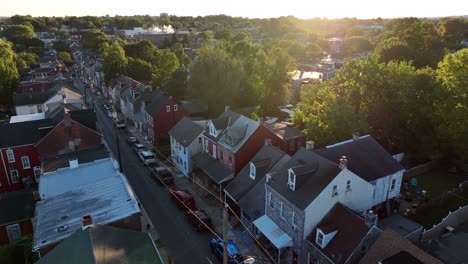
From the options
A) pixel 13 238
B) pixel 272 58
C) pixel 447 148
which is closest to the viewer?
pixel 13 238

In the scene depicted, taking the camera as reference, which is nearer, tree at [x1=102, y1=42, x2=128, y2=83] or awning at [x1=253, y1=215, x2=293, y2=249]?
awning at [x1=253, y1=215, x2=293, y2=249]

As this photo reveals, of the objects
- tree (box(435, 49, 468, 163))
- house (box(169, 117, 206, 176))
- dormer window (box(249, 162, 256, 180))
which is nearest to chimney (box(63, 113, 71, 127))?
house (box(169, 117, 206, 176))

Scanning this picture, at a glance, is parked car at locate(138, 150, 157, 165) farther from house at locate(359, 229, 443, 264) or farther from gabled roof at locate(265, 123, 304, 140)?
house at locate(359, 229, 443, 264)

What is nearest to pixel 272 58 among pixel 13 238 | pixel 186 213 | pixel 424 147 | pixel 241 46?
pixel 241 46

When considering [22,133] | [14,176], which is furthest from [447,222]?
[14,176]

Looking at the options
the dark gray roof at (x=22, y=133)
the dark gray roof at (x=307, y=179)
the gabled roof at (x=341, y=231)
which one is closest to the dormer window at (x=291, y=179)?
the dark gray roof at (x=307, y=179)

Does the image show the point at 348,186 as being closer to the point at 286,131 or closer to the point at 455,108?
the point at 286,131

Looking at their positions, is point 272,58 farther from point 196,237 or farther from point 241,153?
point 196,237
